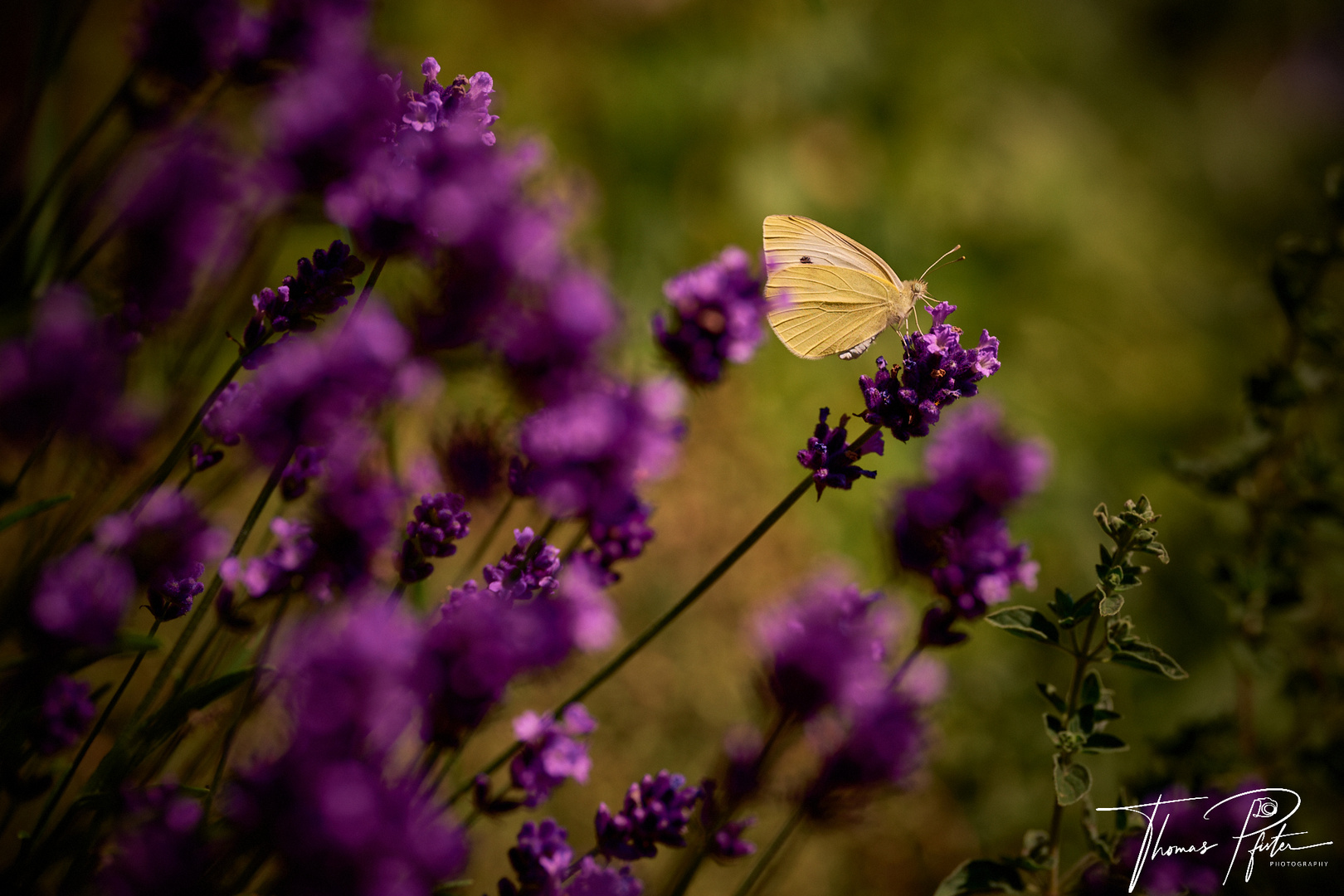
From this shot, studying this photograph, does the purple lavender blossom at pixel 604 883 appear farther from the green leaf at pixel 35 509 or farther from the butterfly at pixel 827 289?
the butterfly at pixel 827 289

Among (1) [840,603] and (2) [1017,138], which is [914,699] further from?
(2) [1017,138]

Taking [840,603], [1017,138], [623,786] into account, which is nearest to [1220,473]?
[840,603]

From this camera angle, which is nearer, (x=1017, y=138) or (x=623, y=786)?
(x=623, y=786)

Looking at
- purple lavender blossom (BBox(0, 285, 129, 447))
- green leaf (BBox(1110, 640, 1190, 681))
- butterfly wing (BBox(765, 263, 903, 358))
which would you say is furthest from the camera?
butterfly wing (BBox(765, 263, 903, 358))

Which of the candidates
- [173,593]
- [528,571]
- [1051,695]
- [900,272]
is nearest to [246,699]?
Answer: [173,593]

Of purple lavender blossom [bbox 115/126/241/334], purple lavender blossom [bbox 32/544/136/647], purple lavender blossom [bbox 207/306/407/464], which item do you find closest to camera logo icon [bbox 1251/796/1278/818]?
purple lavender blossom [bbox 207/306/407/464]

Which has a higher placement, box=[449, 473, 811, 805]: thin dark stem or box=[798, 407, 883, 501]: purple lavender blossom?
box=[798, 407, 883, 501]: purple lavender blossom

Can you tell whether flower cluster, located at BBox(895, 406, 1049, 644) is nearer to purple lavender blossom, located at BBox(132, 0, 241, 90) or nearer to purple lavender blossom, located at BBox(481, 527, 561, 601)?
purple lavender blossom, located at BBox(481, 527, 561, 601)
